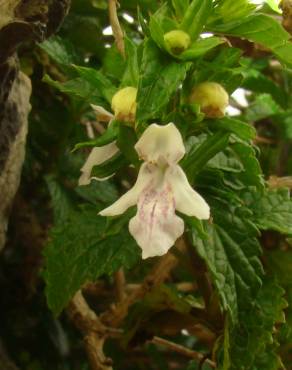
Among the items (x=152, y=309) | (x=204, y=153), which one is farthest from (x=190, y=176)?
(x=152, y=309)

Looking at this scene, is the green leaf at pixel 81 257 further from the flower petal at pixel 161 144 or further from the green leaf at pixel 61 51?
the green leaf at pixel 61 51

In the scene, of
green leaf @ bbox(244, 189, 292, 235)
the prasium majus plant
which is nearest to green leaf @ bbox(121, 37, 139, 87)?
the prasium majus plant

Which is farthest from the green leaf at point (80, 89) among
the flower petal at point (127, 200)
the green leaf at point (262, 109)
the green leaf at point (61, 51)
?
the green leaf at point (262, 109)

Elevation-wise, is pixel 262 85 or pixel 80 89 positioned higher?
pixel 80 89

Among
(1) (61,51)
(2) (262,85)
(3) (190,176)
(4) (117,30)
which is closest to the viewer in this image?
(3) (190,176)

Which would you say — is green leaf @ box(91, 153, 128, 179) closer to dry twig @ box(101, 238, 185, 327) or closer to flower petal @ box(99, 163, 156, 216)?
flower petal @ box(99, 163, 156, 216)

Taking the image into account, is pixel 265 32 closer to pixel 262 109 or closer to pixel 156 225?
pixel 156 225
